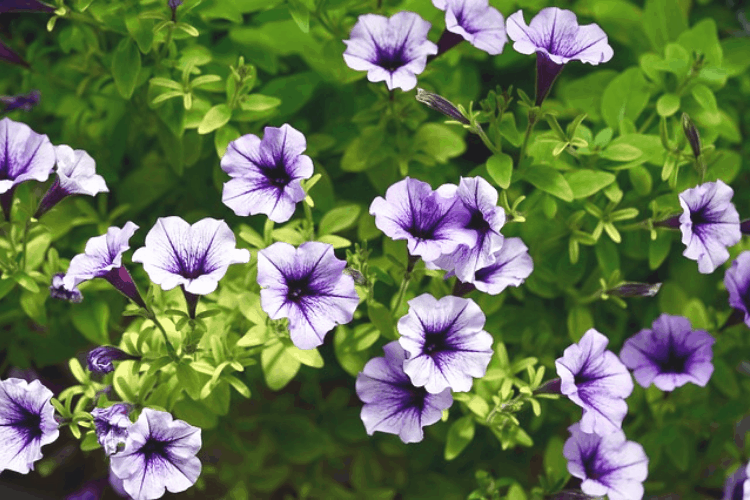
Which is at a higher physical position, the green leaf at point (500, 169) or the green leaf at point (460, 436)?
the green leaf at point (500, 169)

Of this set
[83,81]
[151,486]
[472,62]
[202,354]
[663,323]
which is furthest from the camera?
[472,62]

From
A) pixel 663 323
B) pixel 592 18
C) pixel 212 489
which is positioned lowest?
pixel 212 489

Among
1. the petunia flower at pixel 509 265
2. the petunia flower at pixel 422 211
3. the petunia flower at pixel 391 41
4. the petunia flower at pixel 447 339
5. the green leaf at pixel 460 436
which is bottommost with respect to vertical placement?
the green leaf at pixel 460 436

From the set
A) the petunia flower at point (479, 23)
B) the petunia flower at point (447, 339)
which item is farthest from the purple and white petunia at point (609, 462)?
the petunia flower at point (479, 23)

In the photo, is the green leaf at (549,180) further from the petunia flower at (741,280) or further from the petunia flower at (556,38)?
the petunia flower at (741,280)

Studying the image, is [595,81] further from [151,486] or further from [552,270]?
[151,486]

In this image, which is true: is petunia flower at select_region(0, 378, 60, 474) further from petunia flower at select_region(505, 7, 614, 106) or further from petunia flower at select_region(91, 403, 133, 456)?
petunia flower at select_region(505, 7, 614, 106)

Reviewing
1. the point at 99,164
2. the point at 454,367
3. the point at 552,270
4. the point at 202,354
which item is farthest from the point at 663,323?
the point at 99,164
